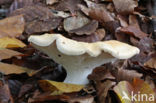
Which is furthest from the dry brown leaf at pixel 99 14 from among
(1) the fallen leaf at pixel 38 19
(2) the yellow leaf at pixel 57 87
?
(2) the yellow leaf at pixel 57 87

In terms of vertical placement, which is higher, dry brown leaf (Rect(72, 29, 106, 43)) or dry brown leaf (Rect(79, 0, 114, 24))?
dry brown leaf (Rect(79, 0, 114, 24))

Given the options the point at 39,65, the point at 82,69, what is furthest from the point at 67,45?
the point at 39,65

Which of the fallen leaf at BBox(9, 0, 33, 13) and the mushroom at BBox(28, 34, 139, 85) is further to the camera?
the fallen leaf at BBox(9, 0, 33, 13)

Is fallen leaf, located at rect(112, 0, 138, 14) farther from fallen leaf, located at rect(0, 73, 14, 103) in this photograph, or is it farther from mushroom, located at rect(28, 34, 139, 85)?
fallen leaf, located at rect(0, 73, 14, 103)

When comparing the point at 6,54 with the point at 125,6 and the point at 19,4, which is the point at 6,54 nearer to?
the point at 19,4

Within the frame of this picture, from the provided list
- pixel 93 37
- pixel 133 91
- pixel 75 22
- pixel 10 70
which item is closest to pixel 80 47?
pixel 133 91

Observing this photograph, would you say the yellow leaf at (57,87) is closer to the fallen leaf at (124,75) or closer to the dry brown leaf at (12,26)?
the fallen leaf at (124,75)

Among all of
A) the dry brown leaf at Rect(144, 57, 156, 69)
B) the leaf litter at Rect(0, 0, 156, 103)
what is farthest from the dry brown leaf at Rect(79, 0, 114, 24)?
the dry brown leaf at Rect(144, 57, 156, 69)

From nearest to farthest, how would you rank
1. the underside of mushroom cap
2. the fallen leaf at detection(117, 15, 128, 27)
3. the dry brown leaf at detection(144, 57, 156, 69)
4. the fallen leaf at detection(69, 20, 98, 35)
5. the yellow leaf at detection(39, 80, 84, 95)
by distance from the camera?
1. the underside of mushroom cap
2. the yellow leaf at detection(39, 80, 84, 95)
3. the dry brown leaf at detection(144, 57, 156, 69)
4. the fallen leaf at detection(69, 20, 98, 35)
5. the fallen leaf at detection(117, 15, 128, 27)

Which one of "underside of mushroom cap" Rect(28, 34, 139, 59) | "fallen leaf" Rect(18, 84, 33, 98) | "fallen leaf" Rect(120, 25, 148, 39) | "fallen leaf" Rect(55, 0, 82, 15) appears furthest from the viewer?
"fallen leaf" Rect(55, 0, 82, 15)
